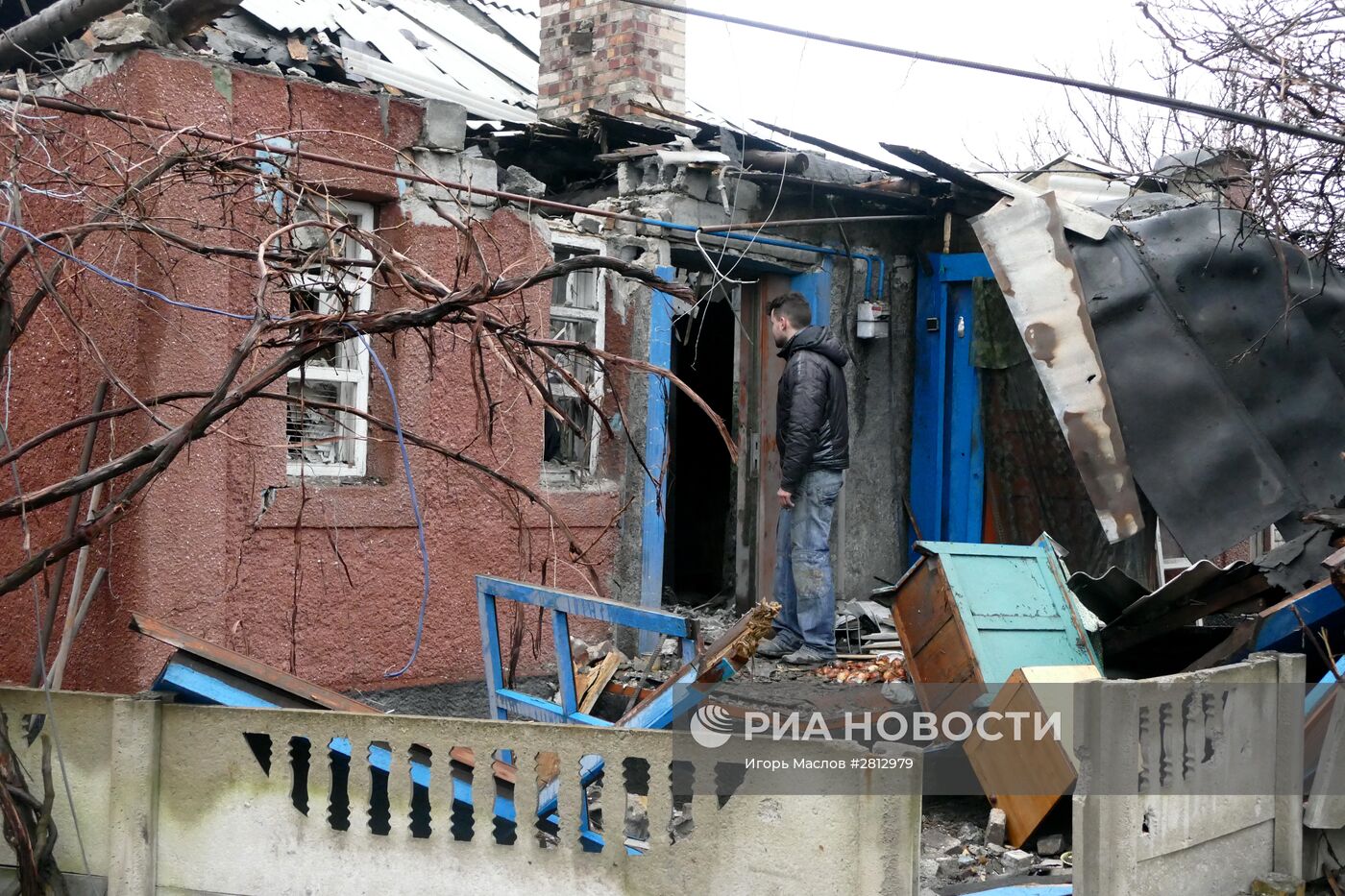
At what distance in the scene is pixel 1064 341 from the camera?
280 inches

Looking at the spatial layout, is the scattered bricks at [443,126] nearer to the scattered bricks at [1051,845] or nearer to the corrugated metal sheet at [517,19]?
the scattered bricks at [1051,845]

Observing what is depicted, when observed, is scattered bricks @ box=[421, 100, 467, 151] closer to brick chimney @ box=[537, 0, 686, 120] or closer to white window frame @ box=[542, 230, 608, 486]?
white window frame @ box=[542, 230, 608, 486]

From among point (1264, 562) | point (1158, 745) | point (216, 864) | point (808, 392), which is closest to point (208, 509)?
point (216, 864)

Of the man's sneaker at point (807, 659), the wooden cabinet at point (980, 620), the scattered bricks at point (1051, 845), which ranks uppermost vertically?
the wooden cabinet at point (980, 620)

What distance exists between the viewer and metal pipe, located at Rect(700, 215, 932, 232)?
8.64 meters

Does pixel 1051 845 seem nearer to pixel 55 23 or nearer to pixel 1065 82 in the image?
pixel 1065 82

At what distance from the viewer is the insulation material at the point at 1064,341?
700 cm

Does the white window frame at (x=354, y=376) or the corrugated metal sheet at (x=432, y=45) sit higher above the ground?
the corrugated metal sheet at (x=432, y=45)

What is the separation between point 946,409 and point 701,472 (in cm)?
303

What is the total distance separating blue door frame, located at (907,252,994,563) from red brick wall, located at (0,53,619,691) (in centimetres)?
389

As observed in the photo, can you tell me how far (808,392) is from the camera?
7852 mm

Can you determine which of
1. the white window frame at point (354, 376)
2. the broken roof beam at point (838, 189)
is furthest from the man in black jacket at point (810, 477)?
the white window frame at point (354, 376)

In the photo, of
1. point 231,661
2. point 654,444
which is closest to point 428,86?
point 654,444

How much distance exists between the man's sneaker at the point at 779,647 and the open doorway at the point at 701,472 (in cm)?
320
